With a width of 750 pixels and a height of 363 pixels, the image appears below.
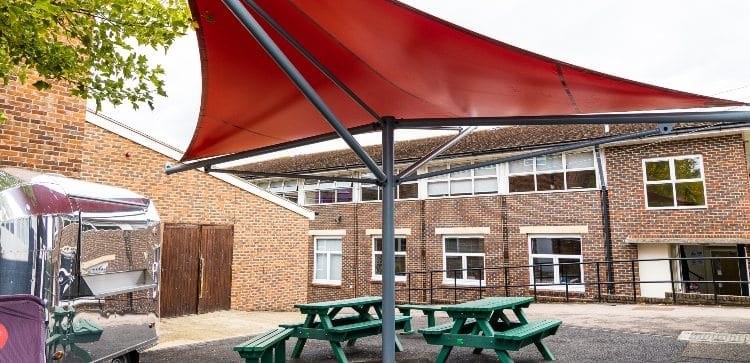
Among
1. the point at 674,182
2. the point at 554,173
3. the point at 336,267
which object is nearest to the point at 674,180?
the point at 674,182

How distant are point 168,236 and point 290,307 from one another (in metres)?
3.81

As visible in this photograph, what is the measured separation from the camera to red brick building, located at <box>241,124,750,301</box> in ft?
43.5

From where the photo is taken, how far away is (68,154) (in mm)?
6535

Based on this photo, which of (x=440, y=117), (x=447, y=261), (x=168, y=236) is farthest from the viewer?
(x=447, y=261)

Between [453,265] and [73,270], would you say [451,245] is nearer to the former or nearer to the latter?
[453,265]

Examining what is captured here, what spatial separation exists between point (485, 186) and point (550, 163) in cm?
228

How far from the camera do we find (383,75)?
135 inches

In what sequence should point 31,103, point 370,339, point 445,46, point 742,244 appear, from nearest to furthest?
Answer: point 445,46, point 31,103, point 370,339, point 742,244

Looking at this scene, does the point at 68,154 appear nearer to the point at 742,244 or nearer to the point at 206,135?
the point at 206,135

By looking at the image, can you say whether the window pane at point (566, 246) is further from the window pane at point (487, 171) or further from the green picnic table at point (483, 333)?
the green picnic table at point (483, 333)

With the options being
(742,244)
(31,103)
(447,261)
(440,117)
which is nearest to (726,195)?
(742,244)

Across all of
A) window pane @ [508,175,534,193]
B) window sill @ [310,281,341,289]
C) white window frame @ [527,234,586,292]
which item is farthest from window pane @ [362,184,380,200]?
white window frame @ [527,234,586,292]

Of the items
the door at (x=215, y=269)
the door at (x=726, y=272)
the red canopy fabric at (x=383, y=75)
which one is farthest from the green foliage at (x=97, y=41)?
the door at (x=726, y=272)

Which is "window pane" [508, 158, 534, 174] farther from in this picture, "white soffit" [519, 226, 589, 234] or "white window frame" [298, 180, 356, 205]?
"white window frame" [298, 180, 356, 205]
